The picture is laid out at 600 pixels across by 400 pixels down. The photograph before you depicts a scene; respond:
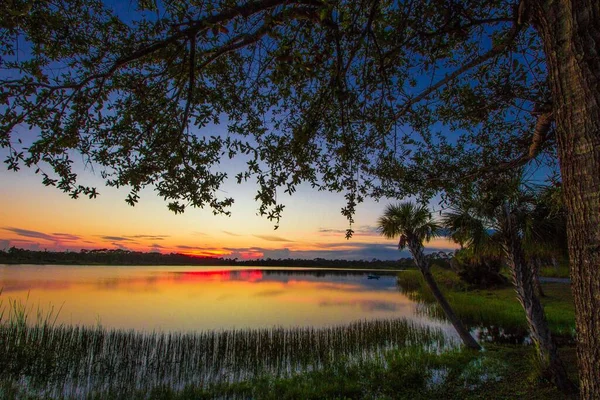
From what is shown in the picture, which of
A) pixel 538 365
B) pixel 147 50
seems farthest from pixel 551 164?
pixel 147 50

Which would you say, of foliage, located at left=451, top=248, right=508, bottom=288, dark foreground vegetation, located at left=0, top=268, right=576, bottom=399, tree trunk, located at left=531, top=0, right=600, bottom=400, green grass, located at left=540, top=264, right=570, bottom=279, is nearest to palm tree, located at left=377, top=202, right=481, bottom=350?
dark foreground vegetation, located at left=0, top=268, right=576, bottom=399

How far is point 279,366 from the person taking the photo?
12.0 meters

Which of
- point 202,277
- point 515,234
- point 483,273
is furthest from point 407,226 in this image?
point 202,277

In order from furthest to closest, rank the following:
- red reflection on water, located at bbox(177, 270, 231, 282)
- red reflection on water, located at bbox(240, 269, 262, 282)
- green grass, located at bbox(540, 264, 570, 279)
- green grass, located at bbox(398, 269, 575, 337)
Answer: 1. red reflection on water, located at bbox(240, 269, 262, 282)
2. red reflection on water, located at bbox(177, 270, 231, 282)
3. green grass, located at bbox(540, 264, 570, 279)
4. green grass, located at bbox(398, 269, 575, 337)

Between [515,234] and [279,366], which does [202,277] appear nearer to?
[279,366]

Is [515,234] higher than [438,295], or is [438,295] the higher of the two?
[515,234]

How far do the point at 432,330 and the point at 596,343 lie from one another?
18.0m

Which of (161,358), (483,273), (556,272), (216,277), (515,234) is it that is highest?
(515,234)

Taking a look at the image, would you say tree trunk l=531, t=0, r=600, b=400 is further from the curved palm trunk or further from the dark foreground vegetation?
the curved palm trunk

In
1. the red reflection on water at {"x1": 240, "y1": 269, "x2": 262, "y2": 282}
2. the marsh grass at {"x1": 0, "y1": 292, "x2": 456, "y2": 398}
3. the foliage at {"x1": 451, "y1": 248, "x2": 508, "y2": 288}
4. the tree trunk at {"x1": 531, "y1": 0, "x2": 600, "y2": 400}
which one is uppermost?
the tree trunk at {"x1": 531, "y1": 0, "x2": 600, "y2": 400}

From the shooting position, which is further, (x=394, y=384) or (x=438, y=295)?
(x=438, y=295)

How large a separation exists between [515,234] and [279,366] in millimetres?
9805

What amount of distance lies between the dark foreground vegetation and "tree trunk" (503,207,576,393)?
0.33 metres

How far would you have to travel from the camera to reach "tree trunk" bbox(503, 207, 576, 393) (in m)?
7.92
